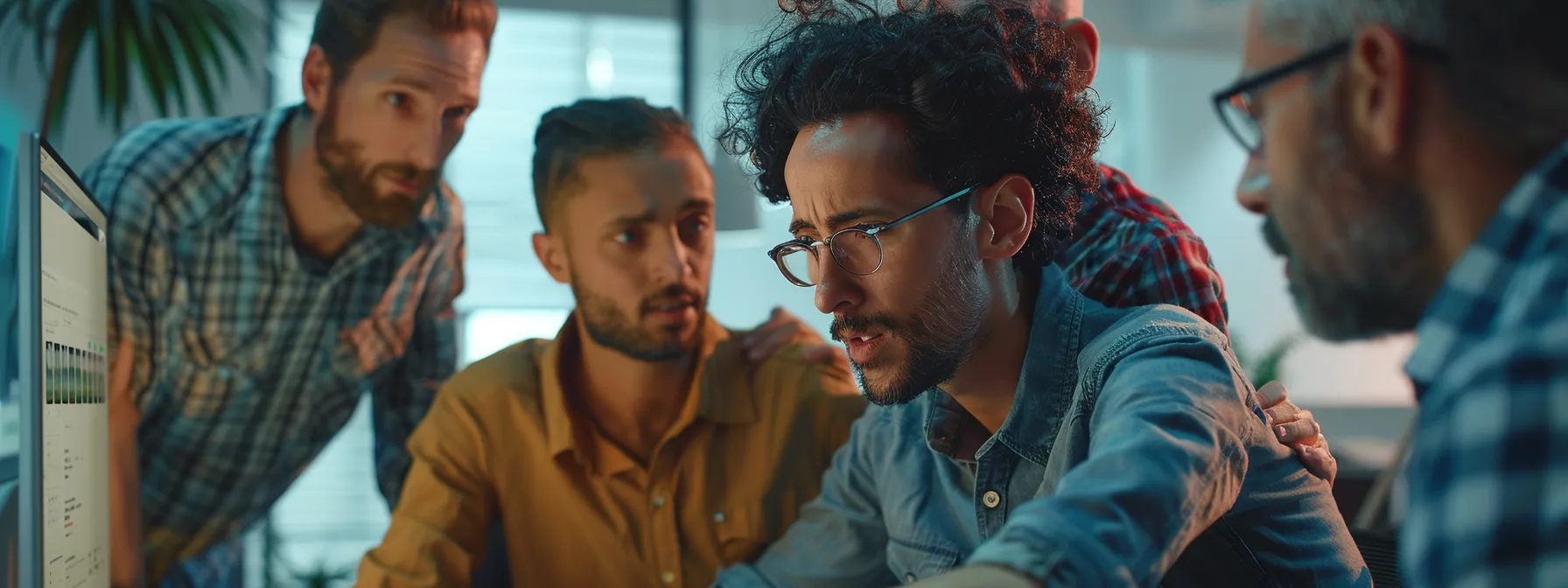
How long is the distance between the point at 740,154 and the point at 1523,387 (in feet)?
3.29

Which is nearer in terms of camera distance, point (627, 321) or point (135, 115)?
point (627, 321)

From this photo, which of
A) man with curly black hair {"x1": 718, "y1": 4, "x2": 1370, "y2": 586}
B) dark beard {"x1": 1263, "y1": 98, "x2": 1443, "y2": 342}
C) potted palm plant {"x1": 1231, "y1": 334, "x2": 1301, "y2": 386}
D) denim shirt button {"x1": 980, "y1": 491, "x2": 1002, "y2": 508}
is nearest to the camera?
dark beard {"x1": 1263, "y1": 98, "x2": 1443, "y2": 342}

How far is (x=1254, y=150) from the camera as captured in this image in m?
0.92

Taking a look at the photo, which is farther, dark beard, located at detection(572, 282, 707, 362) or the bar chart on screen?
dark beard, located at detection(572, 282, 707, 362)

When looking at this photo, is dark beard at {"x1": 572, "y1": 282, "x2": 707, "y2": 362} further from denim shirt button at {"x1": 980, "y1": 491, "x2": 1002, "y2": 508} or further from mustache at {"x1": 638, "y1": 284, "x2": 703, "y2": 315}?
denim shirt button at {"x1": 980, "y1": 491, "x2": 1002, "y2": 508}

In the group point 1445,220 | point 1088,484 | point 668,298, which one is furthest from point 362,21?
point 1445,220

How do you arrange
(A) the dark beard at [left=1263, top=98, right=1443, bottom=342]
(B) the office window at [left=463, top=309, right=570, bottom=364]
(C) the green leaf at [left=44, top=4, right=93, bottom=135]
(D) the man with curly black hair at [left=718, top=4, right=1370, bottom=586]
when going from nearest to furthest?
(A) the dark beard at [left=1263, top=98, right=1443, bottom=342] → (D) the man with curly black hair at [left=718, top=4, right=1370, bottom=586] → (B) the office window at [left=463, top=309, right=570, bottom=364] → (C) the green leaf at [left=44, top=4, right=93, bottom=135]

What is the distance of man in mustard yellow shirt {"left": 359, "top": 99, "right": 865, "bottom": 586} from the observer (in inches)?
73.4

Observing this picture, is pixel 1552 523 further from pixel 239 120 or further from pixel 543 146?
pixel 239 120

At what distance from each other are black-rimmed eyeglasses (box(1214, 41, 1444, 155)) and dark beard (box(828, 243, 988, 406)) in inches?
15.5

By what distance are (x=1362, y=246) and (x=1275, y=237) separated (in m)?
0.08

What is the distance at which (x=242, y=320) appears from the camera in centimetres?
230

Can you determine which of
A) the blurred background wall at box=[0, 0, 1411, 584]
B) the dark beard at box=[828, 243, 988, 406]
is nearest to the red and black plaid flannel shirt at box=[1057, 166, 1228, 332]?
the blurred background wall at box=[0, 0, 1411, 584]

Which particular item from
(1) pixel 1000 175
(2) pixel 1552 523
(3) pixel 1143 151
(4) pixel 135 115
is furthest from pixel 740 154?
(3) pixel 1143 151
